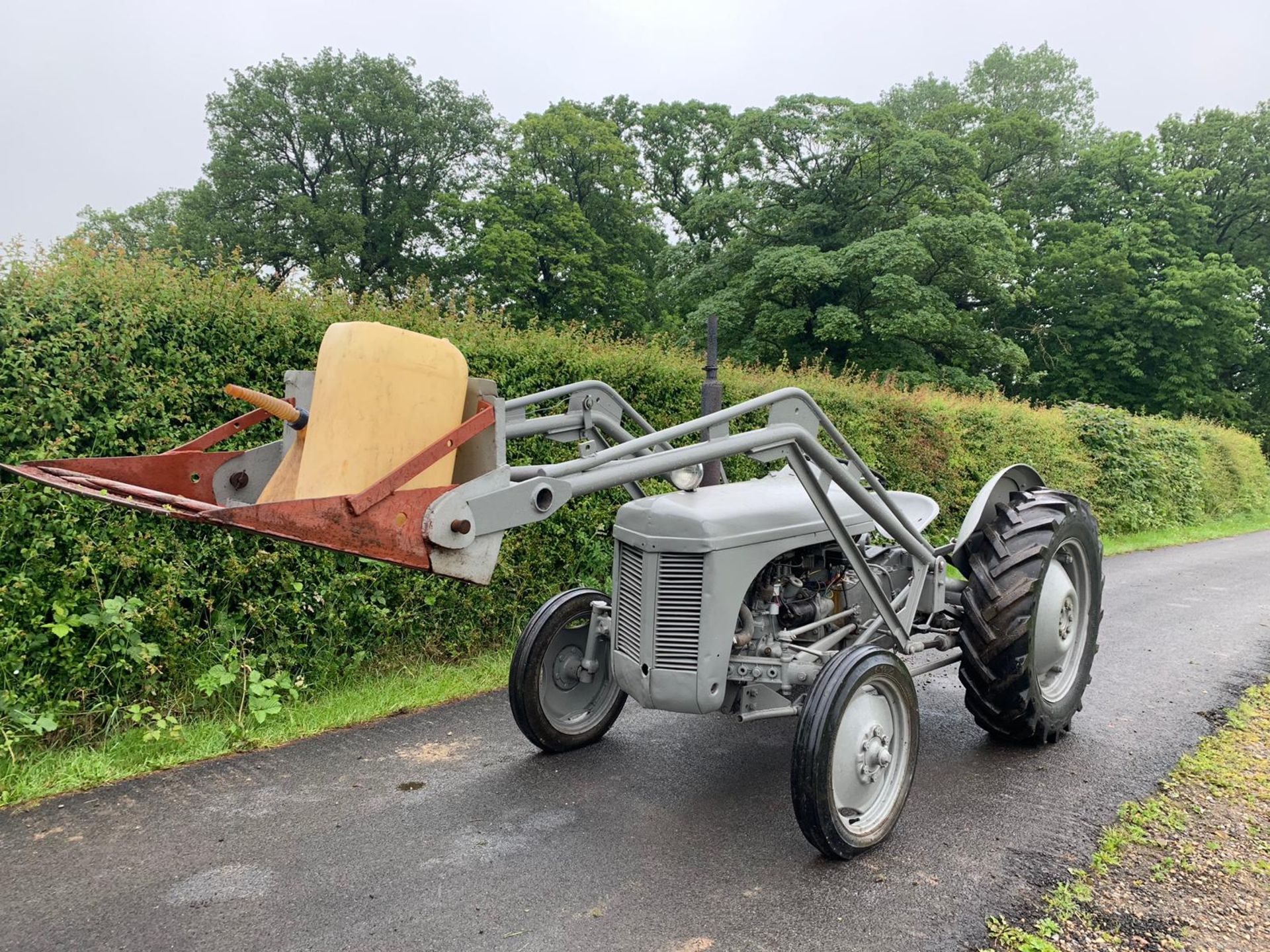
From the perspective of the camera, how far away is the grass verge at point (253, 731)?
3199 mm

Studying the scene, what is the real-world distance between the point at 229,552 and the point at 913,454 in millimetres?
7859

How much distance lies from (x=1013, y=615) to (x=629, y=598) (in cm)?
174

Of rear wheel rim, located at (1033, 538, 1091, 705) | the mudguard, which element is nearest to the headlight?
the mudguard

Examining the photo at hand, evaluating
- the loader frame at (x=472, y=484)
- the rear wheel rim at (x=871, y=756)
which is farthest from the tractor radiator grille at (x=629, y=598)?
the rear wheel rim at (x=871, y=756)

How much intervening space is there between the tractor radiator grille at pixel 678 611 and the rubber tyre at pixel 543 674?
0.63m

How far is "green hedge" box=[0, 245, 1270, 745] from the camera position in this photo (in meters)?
3.45

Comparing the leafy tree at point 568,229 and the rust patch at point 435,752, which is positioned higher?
the leafy tree at point 568,229

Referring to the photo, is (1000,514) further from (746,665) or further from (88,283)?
(88,283)

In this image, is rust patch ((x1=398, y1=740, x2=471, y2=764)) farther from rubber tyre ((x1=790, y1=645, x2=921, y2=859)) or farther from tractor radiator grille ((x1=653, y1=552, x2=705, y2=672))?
rubber tyre ((x1=790, y1=645, x2=921, y2=859))

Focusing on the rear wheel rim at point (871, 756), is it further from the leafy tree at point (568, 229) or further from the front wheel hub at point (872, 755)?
the leafy tree at point (568, 229)

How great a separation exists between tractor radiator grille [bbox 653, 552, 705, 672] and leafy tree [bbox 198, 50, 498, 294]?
2585 centimetres

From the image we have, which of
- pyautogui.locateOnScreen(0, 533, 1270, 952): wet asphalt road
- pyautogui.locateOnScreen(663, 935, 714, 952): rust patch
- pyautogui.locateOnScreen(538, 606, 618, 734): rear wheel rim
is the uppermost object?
pyautogui.locateOnScreen(538, 606, 618, 734): rear wheel rim

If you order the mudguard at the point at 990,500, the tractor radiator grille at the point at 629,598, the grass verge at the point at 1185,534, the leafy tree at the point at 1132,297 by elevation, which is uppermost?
the leafy tree at the point at 1132,297

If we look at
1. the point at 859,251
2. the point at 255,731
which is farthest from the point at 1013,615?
the point at 859,251
